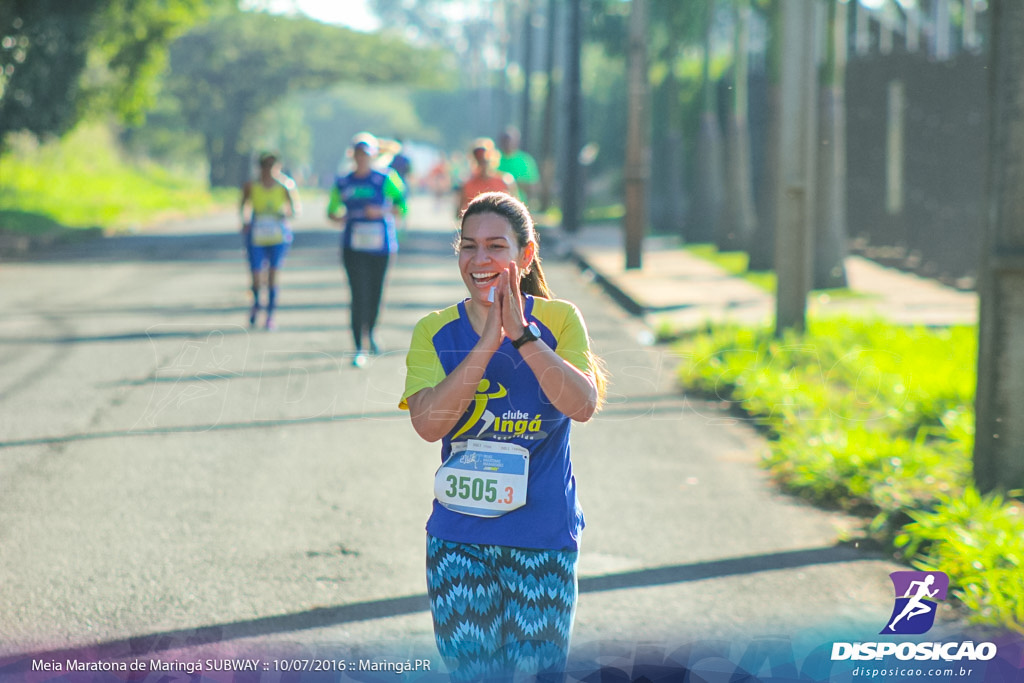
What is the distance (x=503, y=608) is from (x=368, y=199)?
7988mm

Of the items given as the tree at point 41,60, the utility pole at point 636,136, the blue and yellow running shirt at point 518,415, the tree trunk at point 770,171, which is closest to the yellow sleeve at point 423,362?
the blue and yellow running shirt at point 518,415

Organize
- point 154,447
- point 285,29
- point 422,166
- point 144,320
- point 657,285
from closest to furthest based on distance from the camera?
point 154,447, point 144,320, point 657,285, point 285,29, point 422,166

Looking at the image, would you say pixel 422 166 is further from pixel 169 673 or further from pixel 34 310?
pixel 169 673

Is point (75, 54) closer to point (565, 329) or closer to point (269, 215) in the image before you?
point (269, 215)

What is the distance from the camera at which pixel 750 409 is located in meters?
9.57

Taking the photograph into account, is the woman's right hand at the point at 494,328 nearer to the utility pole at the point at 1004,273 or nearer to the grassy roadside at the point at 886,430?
the grassy roadside at the point at 886,430

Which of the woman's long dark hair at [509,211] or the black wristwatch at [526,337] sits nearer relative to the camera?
the black wristwatch at [526,337]

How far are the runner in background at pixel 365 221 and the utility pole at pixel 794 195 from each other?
3.29 meters

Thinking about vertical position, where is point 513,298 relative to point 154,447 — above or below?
above

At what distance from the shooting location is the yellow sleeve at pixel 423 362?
334cm

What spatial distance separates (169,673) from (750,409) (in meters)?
5.81

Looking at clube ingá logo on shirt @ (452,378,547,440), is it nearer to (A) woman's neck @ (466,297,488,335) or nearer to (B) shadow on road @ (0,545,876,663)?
(A) woman's neck @ (466,297,488,335)

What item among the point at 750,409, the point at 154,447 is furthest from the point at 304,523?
the point at 750,409

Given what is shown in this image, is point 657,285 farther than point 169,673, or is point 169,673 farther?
point 657,285
